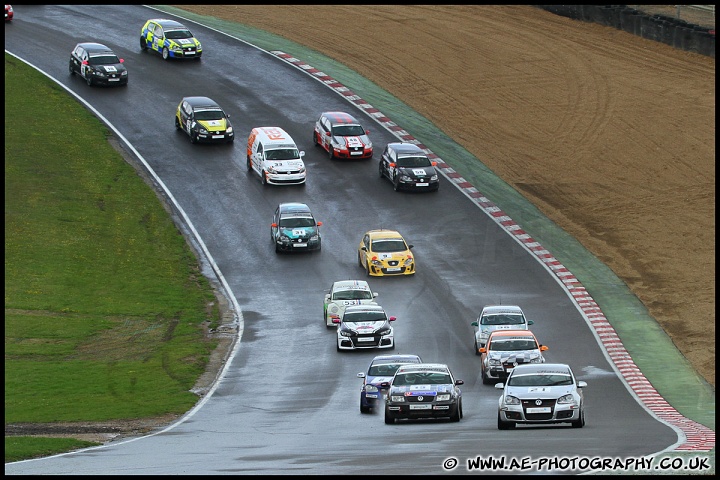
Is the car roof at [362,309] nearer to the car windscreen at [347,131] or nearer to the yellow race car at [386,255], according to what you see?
the yellow race car at [386,255]

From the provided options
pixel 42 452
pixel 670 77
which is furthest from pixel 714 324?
pixel 670 77

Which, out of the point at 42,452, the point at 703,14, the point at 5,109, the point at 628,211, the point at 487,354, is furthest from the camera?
the point at 703,14

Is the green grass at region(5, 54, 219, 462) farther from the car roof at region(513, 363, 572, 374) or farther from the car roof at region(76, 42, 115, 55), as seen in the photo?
the car roof at region(513, 363, 572, 374)

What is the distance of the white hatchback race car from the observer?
44.2m

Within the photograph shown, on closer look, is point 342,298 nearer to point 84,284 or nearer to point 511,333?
point 511,333

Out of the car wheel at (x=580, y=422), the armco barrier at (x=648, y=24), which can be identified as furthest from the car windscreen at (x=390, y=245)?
the armco barrier at (x=648, y=24)

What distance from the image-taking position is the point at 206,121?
2489 inches

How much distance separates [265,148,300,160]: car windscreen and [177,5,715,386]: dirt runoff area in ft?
28.7

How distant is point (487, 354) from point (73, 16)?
51.8 m

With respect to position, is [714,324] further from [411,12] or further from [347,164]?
[411,12]

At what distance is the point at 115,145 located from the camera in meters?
63.9

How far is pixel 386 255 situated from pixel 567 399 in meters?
20.4

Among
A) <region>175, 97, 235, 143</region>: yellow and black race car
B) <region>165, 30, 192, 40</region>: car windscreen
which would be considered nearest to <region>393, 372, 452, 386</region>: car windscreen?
<region>175, 97, 235, 143</region>: yellow and black race car

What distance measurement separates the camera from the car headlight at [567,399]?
2994 cm
